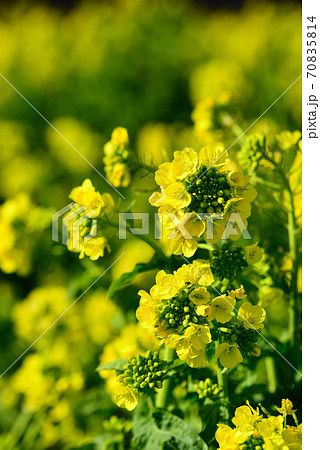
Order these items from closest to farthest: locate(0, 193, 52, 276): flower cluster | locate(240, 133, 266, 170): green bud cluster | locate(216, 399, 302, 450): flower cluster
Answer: locate(216, 399, 302, 450): flower cluster, locate(240, 133, 266, 170): green bud cluster, locate(0, 193, 52, 276): flower cluster

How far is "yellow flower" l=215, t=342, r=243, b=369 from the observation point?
0.90 m

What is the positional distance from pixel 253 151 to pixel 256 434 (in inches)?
26.7

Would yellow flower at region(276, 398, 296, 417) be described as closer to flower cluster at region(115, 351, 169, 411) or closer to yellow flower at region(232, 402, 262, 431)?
yellow flower at region(232, 402, 262, 431)

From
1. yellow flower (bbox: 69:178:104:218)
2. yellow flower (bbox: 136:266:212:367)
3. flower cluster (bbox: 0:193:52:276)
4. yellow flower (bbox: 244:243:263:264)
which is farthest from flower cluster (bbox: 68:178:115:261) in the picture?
flower cluster (bbox: 0:193:52:276)

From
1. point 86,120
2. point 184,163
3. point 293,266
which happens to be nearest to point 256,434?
point 293,266

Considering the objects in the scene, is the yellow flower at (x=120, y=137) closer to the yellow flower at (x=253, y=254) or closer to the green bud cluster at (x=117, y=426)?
the yellow flower at (x=253, y=254)

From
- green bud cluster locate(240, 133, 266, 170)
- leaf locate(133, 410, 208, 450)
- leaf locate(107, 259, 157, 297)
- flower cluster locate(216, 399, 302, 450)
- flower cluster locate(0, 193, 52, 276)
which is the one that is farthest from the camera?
flower cluster locate(0, 193, 52, 276)

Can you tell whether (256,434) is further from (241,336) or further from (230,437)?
(241,336)

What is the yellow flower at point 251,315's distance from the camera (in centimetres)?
92

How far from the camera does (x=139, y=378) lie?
927mm

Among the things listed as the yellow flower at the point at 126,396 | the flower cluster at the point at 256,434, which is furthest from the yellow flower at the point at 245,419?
the yellow flower at the point at 126,396

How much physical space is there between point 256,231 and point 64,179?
176 centimetres

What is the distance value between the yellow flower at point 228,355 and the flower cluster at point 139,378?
120 millimetres

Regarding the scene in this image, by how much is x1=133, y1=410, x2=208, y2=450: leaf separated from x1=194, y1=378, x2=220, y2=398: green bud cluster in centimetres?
7
